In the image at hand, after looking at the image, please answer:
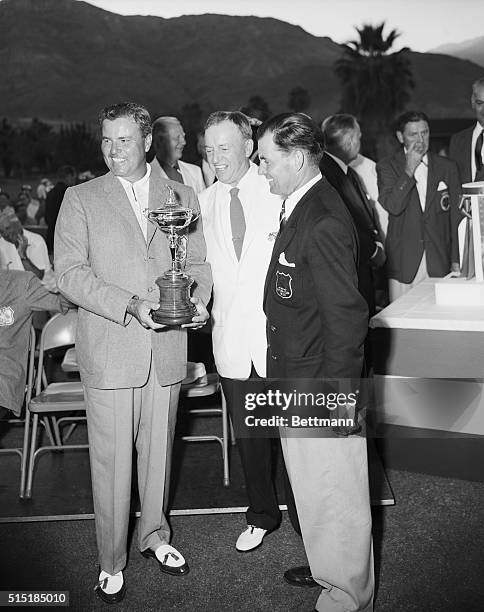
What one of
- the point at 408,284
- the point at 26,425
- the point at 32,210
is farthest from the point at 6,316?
the point at 32,210

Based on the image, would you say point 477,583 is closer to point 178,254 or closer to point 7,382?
point 178,254

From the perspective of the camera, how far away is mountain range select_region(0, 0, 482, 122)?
61.6 feet

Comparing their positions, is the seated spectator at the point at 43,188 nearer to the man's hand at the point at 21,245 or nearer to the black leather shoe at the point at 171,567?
the man's hand at the point at 21,245

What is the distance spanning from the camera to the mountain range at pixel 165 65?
739 inches

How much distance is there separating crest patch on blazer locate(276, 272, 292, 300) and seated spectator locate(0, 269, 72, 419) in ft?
4.91

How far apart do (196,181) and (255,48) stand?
16288mm

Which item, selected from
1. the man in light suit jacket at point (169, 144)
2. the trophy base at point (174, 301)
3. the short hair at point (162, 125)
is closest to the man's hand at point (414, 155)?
the man in light suit jacket at point (169, 144)

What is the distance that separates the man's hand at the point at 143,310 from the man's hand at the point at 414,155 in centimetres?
295

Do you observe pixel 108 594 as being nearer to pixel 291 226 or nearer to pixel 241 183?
pixel 291 226

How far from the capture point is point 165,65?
21.0 meters

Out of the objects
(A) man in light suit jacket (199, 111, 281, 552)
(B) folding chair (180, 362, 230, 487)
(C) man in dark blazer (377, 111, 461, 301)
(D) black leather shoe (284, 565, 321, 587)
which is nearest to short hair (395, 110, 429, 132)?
(C) man in dark blazer (377, 111, 461, 301)

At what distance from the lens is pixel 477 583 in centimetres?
321

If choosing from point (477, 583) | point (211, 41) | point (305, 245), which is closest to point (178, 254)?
point (305, 245)

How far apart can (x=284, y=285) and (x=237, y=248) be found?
719mm
